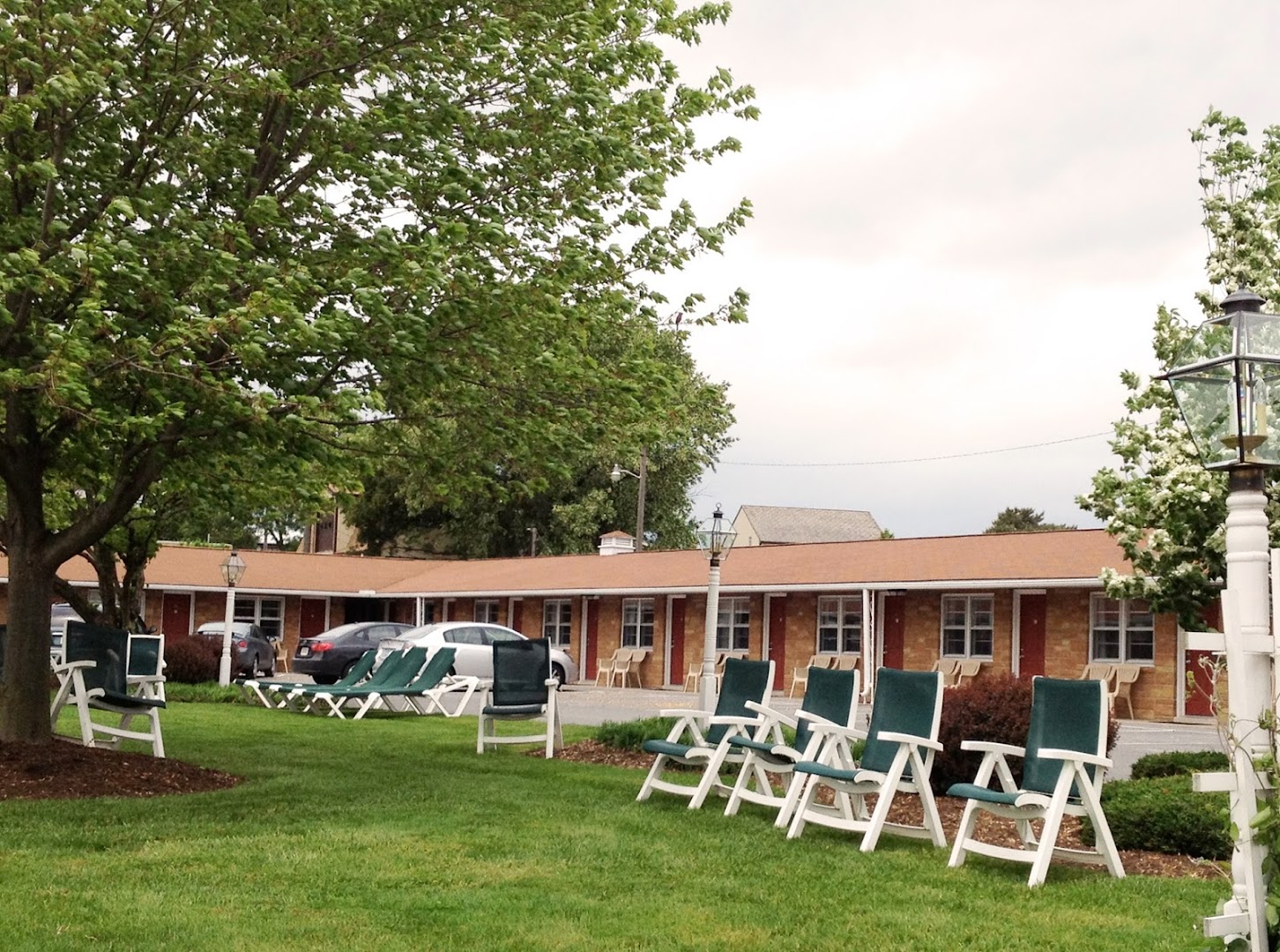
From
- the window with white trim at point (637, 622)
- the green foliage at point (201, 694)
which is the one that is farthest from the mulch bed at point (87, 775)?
the window with white trim at point (637, 622)

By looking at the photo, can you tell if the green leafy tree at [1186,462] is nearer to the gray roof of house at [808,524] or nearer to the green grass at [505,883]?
the green grass at [505,883]

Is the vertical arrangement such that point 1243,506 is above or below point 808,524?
below

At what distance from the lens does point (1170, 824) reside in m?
8.74

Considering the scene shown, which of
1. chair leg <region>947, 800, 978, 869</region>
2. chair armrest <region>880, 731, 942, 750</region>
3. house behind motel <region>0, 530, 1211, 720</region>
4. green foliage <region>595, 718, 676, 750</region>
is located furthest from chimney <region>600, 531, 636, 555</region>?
chair leg <region>947, 800, 978, 869</region>

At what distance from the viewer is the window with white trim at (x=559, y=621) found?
122 ft

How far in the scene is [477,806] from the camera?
32.3 feet

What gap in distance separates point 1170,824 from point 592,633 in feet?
91.5

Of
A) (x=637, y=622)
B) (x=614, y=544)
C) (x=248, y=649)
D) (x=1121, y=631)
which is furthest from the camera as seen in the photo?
(x=614, y=544)

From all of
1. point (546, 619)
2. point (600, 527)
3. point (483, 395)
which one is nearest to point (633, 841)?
point (483, 395)

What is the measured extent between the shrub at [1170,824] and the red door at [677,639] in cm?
2421

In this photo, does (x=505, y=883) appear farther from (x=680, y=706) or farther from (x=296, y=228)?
(x=680, y=706)

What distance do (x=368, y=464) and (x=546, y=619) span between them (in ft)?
86.8

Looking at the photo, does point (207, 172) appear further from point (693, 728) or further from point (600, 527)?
point (600, 527)

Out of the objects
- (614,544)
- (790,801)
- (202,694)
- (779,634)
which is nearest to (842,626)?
(779,634)
